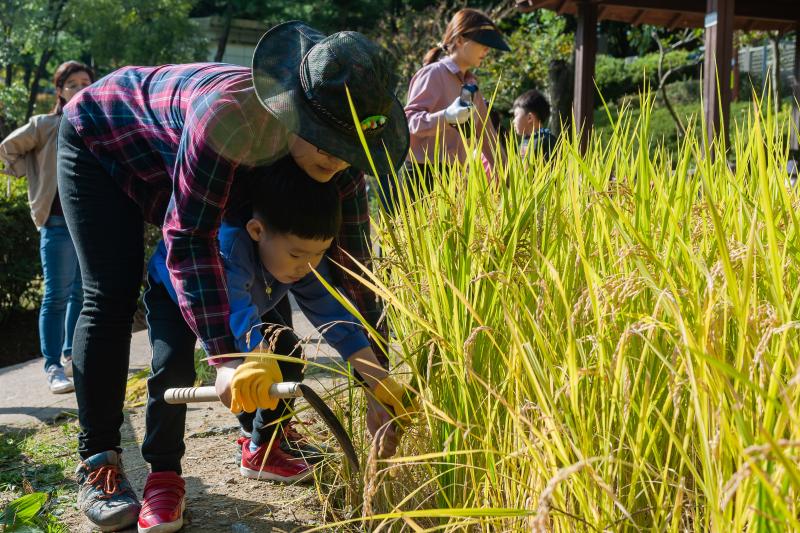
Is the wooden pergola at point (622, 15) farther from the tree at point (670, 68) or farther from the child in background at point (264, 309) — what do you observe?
the child in background at point (264, 309)

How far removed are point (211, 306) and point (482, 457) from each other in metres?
0.70

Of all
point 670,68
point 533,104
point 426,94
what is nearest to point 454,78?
A: point 426,94

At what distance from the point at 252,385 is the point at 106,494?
2.70ft

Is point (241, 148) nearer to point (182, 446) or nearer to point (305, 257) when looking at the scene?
point (305, 257)

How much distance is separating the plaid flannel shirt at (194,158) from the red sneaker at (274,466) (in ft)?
1.89

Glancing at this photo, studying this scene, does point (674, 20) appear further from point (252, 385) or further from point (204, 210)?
point (252, 385)

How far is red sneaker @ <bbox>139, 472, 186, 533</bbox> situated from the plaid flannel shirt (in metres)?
0.54

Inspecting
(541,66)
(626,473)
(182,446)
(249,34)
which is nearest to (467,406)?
(626,473)

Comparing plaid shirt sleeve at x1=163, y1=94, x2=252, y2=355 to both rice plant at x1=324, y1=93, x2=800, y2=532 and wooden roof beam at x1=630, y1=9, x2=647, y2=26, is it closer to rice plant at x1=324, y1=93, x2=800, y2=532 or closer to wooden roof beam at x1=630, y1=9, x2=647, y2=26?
rice plant at x1=324, y1=93, x2=800, y2=532

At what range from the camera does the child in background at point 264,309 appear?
199cm

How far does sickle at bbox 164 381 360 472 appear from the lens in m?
1.80

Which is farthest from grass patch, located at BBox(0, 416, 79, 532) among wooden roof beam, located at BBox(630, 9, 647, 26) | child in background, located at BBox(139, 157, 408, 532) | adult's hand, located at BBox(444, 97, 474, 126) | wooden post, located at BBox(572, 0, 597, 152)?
wooden roof beam, located at BBox(630, 9, 647, 26)

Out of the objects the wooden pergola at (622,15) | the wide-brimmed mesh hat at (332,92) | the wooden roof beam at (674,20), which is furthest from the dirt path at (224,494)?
the wooden roof beam at (674,20)

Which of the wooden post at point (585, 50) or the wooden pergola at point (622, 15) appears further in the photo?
the wooden post at point (585, 50)
